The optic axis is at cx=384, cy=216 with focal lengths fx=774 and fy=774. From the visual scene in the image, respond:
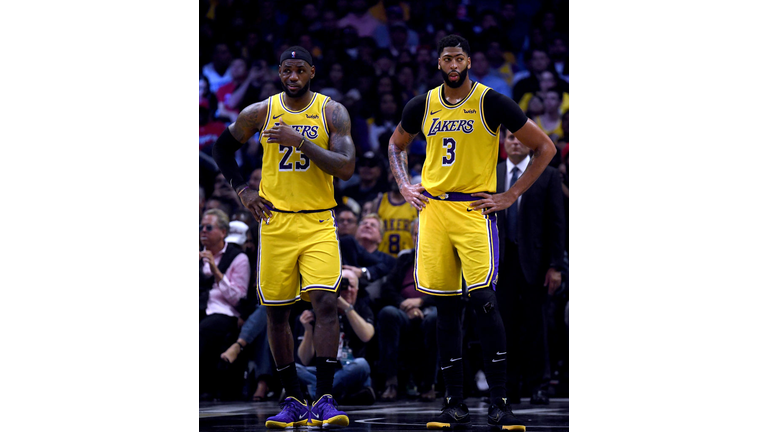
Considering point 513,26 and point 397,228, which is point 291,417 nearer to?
point 397,228

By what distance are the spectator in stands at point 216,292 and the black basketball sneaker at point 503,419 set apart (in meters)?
3.23

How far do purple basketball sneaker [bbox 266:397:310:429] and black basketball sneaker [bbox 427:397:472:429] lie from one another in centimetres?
88

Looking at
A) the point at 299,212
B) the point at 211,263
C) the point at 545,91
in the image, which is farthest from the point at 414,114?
the point at 545,91

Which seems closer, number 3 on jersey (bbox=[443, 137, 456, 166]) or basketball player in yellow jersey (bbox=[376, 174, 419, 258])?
number 3 on jersey (bbox=[443, 137, 456, 166])

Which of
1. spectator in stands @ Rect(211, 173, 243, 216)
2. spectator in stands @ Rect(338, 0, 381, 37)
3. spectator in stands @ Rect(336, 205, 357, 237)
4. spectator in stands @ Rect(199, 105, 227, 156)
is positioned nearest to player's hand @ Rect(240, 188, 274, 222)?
spectator in stands @ Rect(336, 205, 357, 237)

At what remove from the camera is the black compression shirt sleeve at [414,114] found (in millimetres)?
5375

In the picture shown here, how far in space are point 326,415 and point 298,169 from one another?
66.4 inches

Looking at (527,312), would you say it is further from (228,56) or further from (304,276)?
(228,56)

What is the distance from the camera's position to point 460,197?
514cm

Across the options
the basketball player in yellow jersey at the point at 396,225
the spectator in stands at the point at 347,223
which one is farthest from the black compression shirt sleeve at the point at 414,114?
the basketball player in yellow jersey at the point at 396,225

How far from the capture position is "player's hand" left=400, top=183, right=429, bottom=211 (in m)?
5.25

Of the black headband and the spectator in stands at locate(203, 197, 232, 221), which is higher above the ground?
the black headband

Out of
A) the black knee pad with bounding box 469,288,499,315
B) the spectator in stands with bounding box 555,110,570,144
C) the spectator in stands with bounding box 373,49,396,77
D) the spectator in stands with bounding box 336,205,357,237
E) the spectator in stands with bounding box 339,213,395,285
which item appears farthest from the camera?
the spectator in stands with bounding box 373,49,396,77

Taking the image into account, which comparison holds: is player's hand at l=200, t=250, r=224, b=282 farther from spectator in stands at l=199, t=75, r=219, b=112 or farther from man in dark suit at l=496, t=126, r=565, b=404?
spectator in stands at l=199, t=75, r=219, b=112
